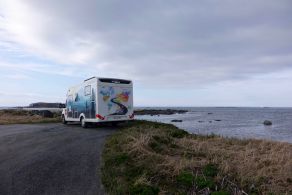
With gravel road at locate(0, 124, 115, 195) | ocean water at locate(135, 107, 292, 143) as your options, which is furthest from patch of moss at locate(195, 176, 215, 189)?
ocean water at locate(135, 107, 292, 143)

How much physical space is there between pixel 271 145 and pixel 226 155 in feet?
14.4

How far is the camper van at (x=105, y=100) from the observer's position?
20.5 metres

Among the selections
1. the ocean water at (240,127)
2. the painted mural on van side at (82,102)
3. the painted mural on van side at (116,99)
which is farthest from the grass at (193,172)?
the ocean water at (240,127)

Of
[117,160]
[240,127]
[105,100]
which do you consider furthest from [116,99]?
[240,127]

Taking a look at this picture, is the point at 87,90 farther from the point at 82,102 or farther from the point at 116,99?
the point at 116,99

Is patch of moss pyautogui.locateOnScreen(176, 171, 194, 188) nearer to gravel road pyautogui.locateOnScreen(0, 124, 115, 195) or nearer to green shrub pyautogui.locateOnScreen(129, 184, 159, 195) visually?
green shrub pyautogui.locateOnScreen(129, 184, 159, 195)

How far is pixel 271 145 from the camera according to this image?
1380 cm

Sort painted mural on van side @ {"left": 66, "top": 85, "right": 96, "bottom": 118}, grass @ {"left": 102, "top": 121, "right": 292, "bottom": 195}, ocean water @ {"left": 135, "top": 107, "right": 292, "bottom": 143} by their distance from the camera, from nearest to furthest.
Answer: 1. grass @ {"left": 102, "top": 121, "right": 292, "bottom": 195}
2. painted mural on van side @ {"left": 66, "top": 85, "right": 96, "bottom": 118}
3. ocean water @ {"left": 135, "top": 107, "right": 292, "bottom": 143}

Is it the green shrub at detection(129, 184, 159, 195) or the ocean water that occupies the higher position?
the green shrub at detection(129, 184, 159, 195)

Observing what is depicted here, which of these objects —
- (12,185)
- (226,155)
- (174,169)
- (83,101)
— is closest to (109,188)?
(174,169)

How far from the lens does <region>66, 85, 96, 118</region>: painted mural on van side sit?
21.1 m

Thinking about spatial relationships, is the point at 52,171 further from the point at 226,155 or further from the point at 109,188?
the point at 226,155

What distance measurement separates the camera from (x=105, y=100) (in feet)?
67.6

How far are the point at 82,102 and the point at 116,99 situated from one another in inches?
118
